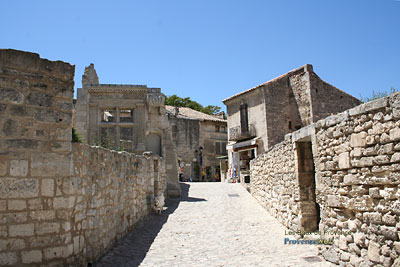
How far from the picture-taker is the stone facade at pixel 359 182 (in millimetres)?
3686

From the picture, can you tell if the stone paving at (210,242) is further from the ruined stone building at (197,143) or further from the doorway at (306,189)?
the ruined stone building at (197,143)

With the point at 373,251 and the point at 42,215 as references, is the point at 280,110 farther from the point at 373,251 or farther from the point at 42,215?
the point at 42,215

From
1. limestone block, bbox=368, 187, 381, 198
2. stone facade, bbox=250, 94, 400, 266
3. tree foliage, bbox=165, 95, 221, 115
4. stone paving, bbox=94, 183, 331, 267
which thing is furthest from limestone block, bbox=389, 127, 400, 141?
tree foliage, bbox=165, 95, 221, 115

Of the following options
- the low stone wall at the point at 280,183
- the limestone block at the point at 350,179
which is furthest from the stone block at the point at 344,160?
the low stone wall at the point at 280,183

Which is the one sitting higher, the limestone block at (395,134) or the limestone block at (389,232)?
the limestone block at (395,134)

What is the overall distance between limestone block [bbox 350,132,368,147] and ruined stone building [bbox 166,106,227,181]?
24.3 metres

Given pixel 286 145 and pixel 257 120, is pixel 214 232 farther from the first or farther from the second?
pixel 257 120

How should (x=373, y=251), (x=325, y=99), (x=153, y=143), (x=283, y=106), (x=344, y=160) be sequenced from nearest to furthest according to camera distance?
(x=373, y=251)
(x=344, y=160)
(x=153, y=143)
(x=325, y=99)
(x=283, y=106)

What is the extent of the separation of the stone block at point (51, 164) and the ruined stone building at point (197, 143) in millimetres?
24250

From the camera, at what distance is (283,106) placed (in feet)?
72.1

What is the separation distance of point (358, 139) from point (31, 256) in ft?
14.0

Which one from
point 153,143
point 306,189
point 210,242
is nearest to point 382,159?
point 306,189

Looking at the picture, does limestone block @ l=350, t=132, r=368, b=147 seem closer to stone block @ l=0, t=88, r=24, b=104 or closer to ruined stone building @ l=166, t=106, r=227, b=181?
stone block @ l=0, t=88, r=24, b=104

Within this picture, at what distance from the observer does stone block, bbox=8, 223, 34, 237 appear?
12.3 feet
